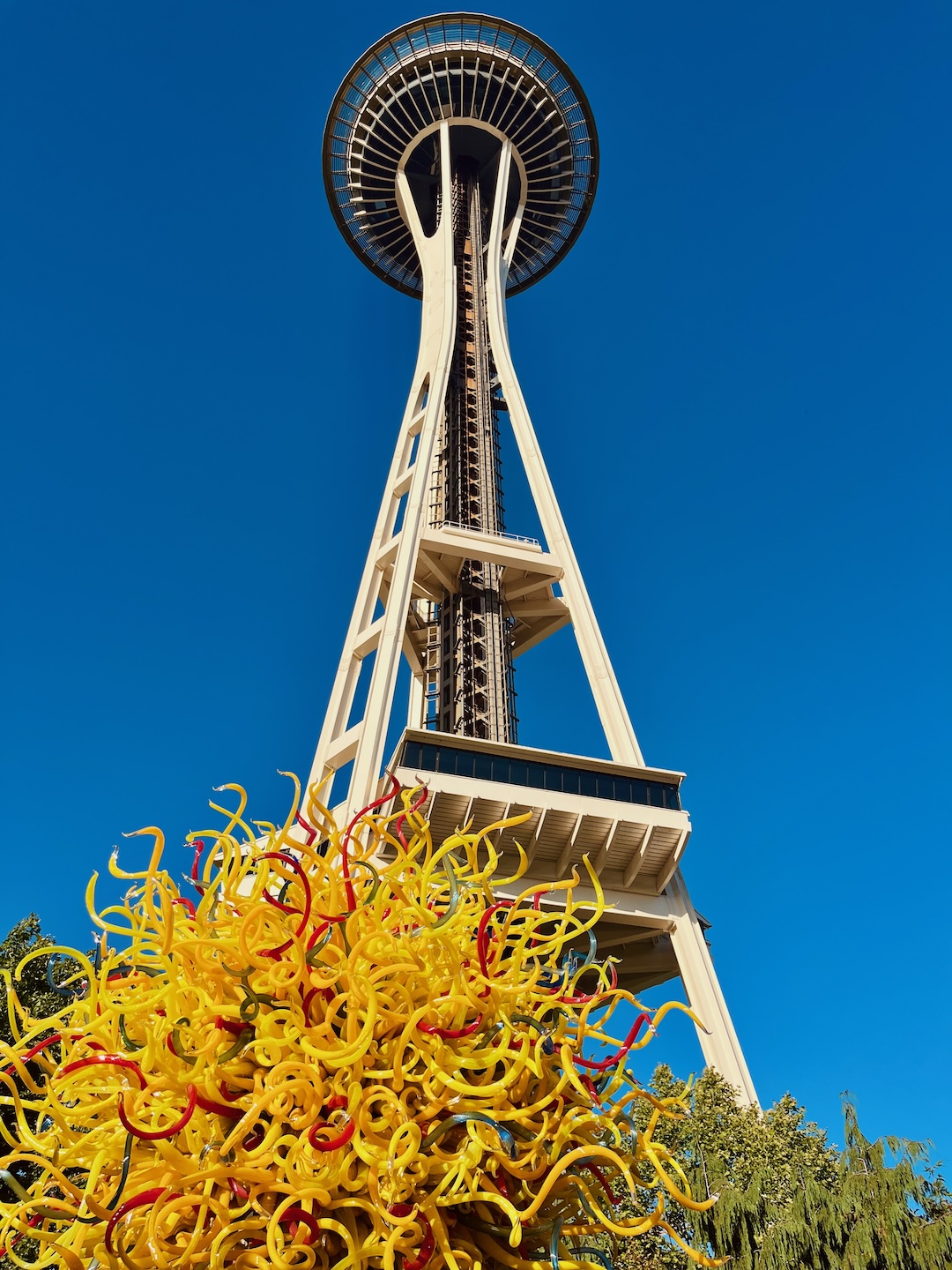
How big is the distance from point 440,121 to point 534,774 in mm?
38029

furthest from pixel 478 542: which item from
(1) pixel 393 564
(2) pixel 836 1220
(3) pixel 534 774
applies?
(2) pixel 836 1220

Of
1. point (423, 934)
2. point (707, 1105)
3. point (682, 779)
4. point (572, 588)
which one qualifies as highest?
point (572, 588)

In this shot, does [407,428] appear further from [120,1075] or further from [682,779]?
[120,1075]

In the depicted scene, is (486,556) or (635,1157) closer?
(635,1157)

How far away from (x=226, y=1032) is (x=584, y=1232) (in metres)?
2.34

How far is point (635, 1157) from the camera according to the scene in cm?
529

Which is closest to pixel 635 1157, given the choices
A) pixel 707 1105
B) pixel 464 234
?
pixel 707 1105

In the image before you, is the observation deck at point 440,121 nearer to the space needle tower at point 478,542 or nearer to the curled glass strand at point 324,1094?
the space needle tower at point 478,542

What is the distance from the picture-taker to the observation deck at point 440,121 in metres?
49.8

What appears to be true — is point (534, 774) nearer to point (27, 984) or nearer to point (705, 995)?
point (705, 995)

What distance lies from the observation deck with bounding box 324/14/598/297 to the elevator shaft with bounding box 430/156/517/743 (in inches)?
129

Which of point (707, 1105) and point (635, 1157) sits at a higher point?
point (707, 1105)

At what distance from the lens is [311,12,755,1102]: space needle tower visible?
87.5ft

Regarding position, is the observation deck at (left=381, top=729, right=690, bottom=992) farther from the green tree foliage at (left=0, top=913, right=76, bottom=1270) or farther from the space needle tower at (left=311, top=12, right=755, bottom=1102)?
the green tree foliage at (left=0, top=913, right=76, bottom=1270)
